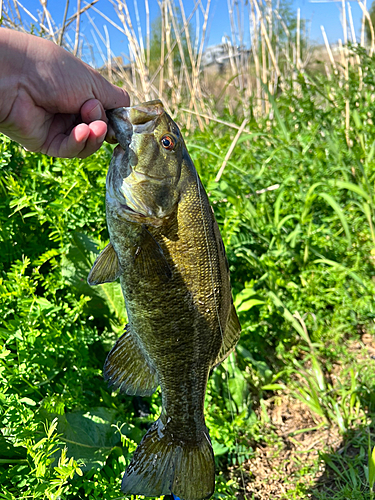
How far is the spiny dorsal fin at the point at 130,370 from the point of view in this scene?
1.58 meters

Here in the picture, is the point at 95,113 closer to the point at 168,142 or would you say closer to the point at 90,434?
the point at 168,142

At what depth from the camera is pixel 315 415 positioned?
110 inches

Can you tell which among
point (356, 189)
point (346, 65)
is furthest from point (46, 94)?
point (346, 65)

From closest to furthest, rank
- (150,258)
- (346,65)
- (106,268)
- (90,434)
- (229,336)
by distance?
(150,258), (106,268), (229,336), (90,434), (346,65)

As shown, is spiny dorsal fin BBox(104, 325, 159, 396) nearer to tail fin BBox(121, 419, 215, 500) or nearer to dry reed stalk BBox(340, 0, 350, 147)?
tail fin BBox(121, 419, 215, 500)

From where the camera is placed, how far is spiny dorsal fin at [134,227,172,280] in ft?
4.60

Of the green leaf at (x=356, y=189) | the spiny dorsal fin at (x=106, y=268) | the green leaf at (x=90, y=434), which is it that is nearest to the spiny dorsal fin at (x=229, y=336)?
the spiny dorsal fin at (x=106, y=268)

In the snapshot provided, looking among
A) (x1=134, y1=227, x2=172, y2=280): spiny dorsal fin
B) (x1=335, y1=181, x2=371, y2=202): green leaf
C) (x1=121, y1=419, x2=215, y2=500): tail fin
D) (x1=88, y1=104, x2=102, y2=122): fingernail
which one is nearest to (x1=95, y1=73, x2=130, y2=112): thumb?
(x1=88, y1=104, x2=102, y2=122): fingernail

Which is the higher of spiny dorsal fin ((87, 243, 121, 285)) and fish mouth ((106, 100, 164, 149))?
fish mouth ((106, 100, 164, 149))

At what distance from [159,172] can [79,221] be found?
1.14 metres

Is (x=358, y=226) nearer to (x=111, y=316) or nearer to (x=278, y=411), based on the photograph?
(x=278, y=411)

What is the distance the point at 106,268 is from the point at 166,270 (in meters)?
0.24

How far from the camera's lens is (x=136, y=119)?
1.43m

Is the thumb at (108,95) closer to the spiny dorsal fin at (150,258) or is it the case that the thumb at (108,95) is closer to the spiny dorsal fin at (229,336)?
the spiny dorsal fin at (150,258)
